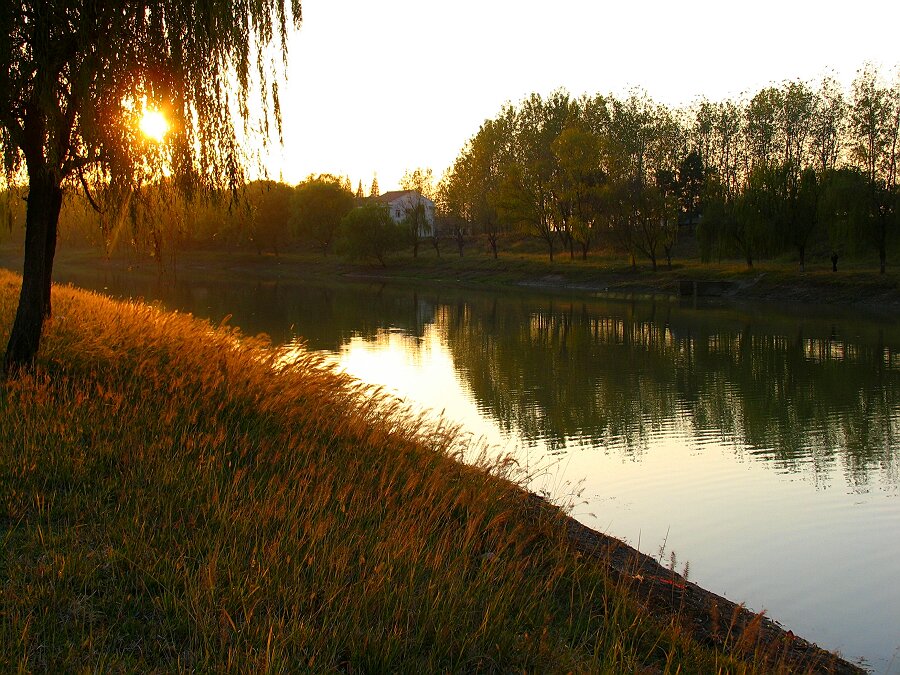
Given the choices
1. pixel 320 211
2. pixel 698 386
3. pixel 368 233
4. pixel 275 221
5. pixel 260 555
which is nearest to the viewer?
pixel 260 555

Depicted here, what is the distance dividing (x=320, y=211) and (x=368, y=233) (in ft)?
45.2

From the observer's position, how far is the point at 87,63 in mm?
7973

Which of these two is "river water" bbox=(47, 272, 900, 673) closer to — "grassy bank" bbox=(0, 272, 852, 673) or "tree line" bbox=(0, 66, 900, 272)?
"grassy bank" bbox=(0, 272, 852, 673)

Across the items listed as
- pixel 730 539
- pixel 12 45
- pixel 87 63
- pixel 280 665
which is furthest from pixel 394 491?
pixel 12 45

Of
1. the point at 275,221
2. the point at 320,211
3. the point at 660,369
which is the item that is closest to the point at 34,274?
the point at 660,369

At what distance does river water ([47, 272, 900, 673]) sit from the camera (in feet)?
28.5

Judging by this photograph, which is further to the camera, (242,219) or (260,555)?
(242,219)

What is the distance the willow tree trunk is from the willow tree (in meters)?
0.01

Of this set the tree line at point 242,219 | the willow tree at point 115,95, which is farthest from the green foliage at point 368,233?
the willow tree at point 115,95

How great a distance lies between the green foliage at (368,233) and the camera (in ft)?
266

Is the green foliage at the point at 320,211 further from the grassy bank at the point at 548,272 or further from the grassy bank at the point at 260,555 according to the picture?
the grassy bank at the point at 260,555

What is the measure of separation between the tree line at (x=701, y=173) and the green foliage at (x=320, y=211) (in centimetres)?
1586

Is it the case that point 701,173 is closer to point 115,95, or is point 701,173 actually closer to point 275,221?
point 275,221

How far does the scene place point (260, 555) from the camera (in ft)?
16.1
